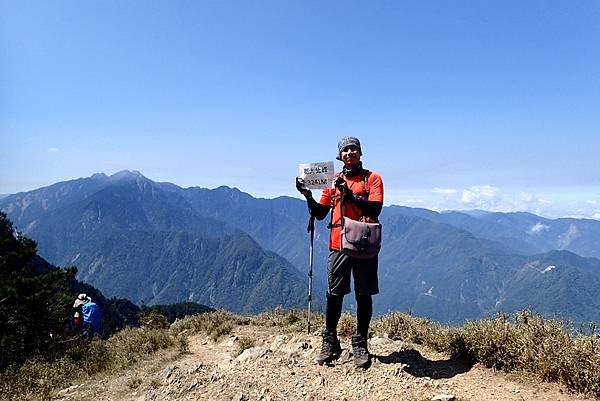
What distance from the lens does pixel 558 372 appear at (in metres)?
4.82

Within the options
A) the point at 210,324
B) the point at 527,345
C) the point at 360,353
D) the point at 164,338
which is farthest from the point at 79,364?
the point at 527,345

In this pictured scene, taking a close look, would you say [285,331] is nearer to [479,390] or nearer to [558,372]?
[479,390]

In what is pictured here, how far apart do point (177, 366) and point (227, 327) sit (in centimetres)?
276

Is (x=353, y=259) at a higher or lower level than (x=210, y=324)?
higher

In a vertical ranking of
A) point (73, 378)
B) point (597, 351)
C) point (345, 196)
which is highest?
point (345, 196)

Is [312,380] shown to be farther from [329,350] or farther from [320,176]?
[320,176]

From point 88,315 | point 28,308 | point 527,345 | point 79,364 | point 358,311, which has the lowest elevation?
point 88,315

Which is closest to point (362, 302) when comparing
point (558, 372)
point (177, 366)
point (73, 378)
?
point (558, 372)

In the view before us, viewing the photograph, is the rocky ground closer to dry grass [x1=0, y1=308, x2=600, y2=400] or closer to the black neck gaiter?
dry grass [x1=0, y1=308, x2=600, y2=400]

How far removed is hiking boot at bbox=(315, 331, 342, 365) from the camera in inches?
225

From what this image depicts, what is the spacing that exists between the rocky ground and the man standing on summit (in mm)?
281

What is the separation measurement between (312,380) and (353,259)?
164 cm

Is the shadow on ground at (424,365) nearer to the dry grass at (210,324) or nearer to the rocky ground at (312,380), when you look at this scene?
the rocky ground at (312,380)

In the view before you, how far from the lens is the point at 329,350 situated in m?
5.75
